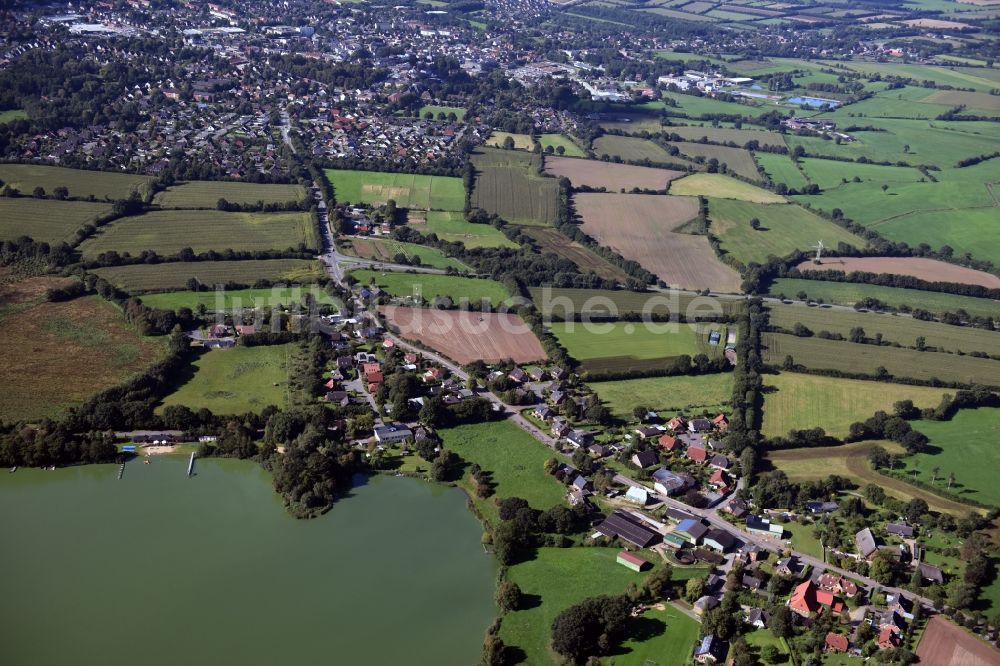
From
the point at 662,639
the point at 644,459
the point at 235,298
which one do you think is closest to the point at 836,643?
the point at 662,639

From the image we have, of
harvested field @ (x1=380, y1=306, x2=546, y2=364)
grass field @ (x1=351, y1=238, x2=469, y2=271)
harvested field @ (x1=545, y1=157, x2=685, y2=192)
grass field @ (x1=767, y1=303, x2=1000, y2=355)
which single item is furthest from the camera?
harvested field @ (x1=545, y1=157, x2=685, y2=192)

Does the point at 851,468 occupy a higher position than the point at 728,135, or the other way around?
the point at 728,135

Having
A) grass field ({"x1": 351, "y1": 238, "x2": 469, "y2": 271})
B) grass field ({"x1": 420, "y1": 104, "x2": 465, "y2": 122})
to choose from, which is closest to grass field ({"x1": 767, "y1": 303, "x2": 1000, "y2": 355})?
grass field ({"x1": 351, "y1": 238, "x2": 469, "y2": 271})

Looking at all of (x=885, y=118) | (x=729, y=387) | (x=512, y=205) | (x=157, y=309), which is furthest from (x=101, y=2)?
(x=729, y=387)

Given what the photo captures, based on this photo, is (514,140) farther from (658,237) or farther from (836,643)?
(836,643)

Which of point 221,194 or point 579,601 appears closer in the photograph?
point 579,601

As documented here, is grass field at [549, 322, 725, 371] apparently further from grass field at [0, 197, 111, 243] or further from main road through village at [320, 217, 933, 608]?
grass field at [0, 197, 111, 243]

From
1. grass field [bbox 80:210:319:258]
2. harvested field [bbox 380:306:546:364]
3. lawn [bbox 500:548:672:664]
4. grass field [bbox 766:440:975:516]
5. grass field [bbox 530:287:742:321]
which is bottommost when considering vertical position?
lawn [bbox 500:548:672:664]
